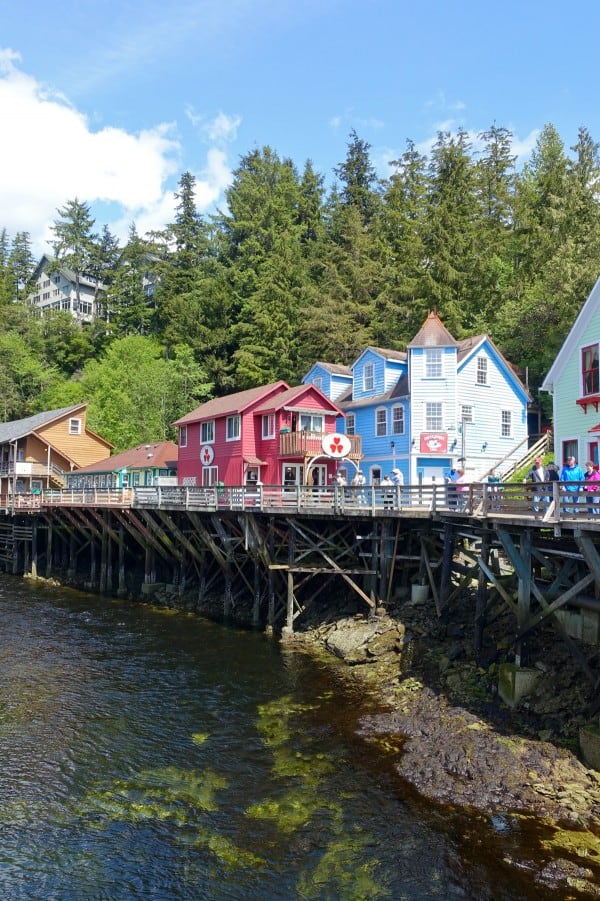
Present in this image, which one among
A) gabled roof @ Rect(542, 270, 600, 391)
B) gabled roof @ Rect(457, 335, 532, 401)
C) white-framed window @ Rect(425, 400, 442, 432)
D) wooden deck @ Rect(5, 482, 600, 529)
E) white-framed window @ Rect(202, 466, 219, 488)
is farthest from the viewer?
white-framed window @ Rect(202, 466, 219, 488)

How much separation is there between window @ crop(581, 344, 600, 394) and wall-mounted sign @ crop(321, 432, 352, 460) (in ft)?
33.2

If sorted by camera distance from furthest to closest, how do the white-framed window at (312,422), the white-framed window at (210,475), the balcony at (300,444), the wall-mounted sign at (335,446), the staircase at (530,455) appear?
the white-framed window at (210,475), the white-framed window at (312,422), the balcony at (300,444), the staircase at (530,455), the wall-mounted sign at (335,446)

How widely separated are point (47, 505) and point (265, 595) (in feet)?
60.0

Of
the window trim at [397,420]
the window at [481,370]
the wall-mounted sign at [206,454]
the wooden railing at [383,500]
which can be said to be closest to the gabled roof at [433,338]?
the window at [481,370]

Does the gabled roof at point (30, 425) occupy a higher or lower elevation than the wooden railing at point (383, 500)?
higher

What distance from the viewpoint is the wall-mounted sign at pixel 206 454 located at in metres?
35.3

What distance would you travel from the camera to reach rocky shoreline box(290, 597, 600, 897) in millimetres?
10070

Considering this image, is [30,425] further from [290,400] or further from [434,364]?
[434,364]

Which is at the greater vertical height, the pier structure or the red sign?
the red sign

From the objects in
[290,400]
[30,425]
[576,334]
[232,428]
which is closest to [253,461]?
[232,428]

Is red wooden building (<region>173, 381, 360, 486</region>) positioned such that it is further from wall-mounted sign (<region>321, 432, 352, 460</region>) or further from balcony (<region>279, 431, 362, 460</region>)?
wall-mounted sign (<region>321, 432, 352, 460</region>)

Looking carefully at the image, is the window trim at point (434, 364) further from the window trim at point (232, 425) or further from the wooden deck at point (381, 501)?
the wooden deck at point (381, 501)

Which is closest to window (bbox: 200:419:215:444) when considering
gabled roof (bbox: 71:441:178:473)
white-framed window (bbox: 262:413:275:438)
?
white-framed window (bbox: 262:413:275:438)

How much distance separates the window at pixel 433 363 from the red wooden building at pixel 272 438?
4998 millimetres
